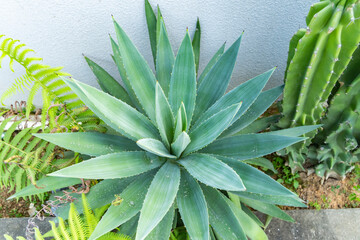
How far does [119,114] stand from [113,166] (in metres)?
0.23

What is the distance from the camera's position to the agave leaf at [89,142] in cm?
135

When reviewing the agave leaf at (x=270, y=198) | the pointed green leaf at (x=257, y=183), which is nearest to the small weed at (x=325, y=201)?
the agave leaf at (x=270, y=198)

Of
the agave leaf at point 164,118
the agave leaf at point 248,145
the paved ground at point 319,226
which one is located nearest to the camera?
the agave leaf at point 164,118

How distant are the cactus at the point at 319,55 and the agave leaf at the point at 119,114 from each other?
0.74m

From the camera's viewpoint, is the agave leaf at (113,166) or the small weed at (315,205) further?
the small weed at (315,205)

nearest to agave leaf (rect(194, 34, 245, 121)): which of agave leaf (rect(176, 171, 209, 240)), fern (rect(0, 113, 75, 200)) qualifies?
agave leaf (rect(176, 171, 209, 240))

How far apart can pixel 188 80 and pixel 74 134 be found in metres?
0.60

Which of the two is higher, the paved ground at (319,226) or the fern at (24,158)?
the fern at (24,158)

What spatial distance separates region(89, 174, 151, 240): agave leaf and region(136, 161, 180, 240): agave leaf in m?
0.14

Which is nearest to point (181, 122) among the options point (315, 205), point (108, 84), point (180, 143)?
point (180, 143)

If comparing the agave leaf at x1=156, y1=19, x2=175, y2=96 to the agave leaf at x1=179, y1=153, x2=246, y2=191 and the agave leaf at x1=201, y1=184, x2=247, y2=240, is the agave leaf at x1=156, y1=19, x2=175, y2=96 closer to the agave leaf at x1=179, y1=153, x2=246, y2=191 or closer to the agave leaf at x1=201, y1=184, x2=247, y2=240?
the agave leaf at x1=179, y1=153, x2=246, y2=191

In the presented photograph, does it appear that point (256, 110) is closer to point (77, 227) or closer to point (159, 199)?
point (159, 199)

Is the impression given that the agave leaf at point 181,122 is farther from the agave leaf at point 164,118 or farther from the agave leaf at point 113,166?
the agave leaf at point 113,166

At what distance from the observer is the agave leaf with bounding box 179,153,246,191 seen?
43.6 inches
